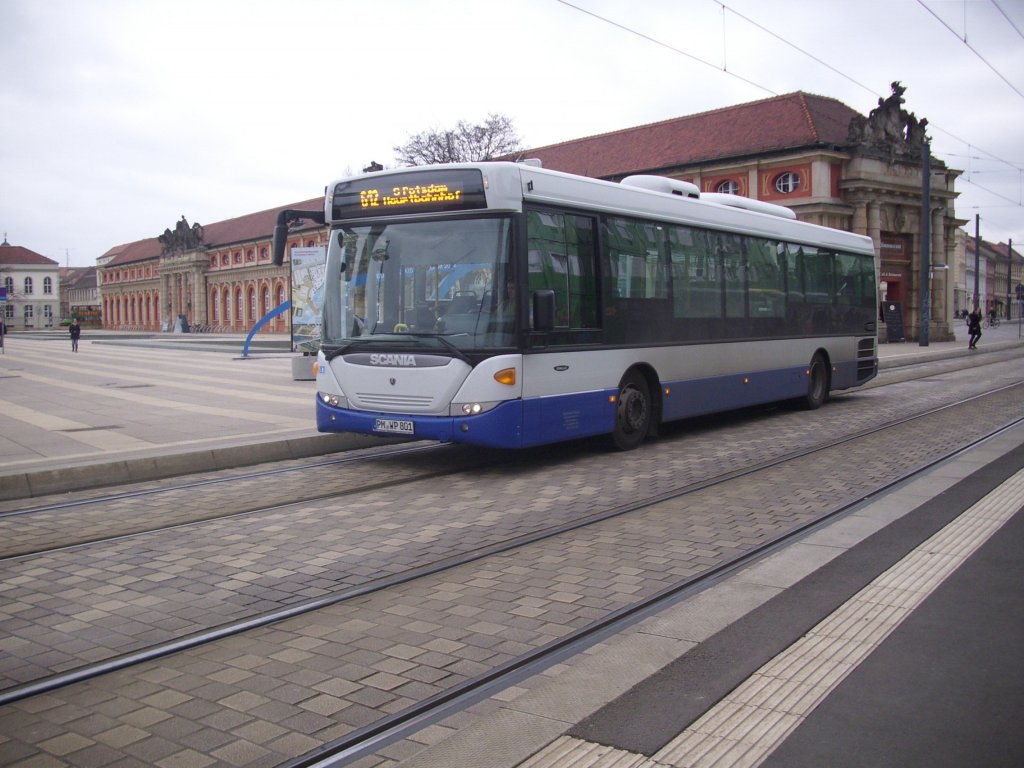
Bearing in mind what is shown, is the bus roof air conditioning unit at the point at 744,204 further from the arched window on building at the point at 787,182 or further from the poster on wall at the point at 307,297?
the arched window on building at the point at 787,182

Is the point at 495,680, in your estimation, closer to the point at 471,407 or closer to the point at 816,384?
the point at 471,407

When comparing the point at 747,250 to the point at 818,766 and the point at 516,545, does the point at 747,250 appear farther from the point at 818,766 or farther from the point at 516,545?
the point at 818,766

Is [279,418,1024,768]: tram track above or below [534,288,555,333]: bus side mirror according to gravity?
below

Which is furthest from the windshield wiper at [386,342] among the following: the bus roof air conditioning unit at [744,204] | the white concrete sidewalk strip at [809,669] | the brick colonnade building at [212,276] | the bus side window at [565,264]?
the brick colonnade building at [212,276]

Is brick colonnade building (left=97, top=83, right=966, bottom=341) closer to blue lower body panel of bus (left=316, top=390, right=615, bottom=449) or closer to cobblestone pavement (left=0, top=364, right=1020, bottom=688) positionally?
blue lower body panel of bus (left=316, top=390, right=615, bottom=449)

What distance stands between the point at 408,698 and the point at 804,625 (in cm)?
214

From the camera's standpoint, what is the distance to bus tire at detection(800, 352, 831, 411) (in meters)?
16.5

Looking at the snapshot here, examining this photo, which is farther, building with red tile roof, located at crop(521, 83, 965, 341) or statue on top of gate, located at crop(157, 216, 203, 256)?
statue on top of gate, located at crop(157, 216, 203, 256)

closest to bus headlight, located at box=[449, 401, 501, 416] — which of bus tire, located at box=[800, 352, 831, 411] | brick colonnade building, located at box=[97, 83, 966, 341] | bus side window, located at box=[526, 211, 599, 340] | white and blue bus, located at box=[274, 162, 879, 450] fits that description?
white and blue bus, located at box=[274, 162, 879, 450]

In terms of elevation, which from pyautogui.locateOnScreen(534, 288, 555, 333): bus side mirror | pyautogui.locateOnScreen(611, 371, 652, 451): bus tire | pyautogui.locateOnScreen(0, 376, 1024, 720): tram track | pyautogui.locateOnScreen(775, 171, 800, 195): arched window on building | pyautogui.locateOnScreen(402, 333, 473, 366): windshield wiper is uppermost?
pyautogui.locateOnScreen(775, 171, 800, 195): arched window on building

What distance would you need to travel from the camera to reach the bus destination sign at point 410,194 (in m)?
9.76

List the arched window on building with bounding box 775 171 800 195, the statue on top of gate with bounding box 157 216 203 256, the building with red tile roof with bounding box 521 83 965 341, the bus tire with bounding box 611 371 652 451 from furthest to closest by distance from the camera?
1. the statue on top of gate with bounding box 157 216 203 256
2. the arched window on building with bounding box 775 171 800 195
3. the building with red tile roof with bounding box 521 83 965 341
4. the bus tire with bounding box 611 371 652 451

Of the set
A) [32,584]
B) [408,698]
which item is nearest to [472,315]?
[32,584]

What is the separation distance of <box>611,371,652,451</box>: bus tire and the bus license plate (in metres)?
2.69
